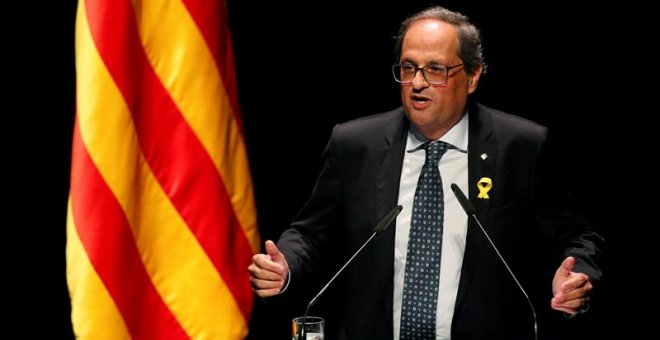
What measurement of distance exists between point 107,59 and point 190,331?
865mm

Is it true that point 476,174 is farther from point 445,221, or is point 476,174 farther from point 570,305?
point 570,305

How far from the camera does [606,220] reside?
9.21 feet

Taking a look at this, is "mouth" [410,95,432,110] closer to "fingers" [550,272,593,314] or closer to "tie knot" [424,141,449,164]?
"tie knot" [424,141,449,164]

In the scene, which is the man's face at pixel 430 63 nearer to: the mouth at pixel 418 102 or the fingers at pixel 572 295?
the mouth at pixel 418 102

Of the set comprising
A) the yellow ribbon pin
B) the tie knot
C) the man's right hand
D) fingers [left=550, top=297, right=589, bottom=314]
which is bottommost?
fingers [left=550, top=297, right=589, bottom=314]

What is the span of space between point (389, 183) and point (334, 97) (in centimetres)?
57

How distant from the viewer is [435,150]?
94.3 inches

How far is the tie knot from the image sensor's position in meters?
2.39

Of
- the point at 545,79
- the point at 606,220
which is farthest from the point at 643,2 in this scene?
the point at 606,220

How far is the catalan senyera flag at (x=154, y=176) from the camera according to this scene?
251 cm

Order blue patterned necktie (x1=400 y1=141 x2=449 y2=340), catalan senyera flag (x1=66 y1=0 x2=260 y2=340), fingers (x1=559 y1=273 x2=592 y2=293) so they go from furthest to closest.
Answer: catalan senyera flag (x1=66 y1=0 x2=260 y2=340), blue patterned necktie (x1=400 y1=141 x2=449 y2=340), fingers (x1=559 y1=273 x2=592 y2=293)

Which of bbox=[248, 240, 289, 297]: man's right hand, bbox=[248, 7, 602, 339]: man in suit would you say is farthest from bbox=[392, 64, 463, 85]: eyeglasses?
bbox=[248, 240, 289, 297]: man's right hand

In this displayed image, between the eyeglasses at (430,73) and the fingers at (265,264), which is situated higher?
the eyeglasses at (430,73)

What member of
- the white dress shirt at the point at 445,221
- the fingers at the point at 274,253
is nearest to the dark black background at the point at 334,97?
the white dress shirt at the point at 445,221
